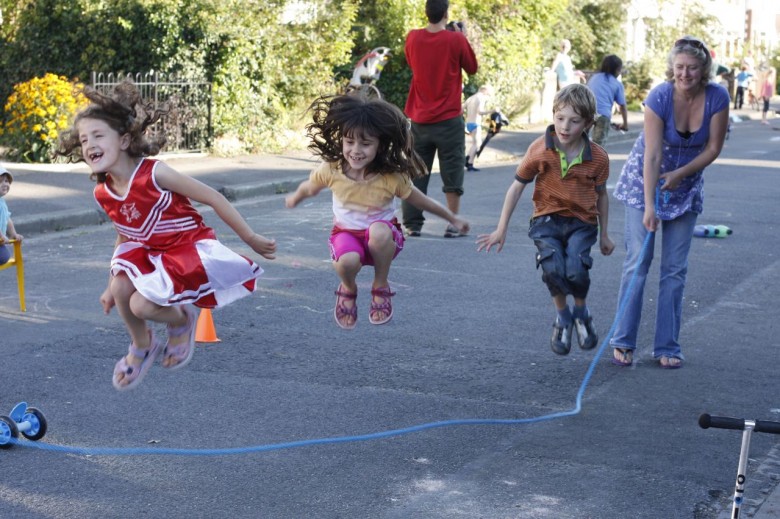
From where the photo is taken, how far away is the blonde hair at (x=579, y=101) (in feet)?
20.5

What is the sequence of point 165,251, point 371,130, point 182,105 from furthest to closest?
point 182,105
point 371,130
point 165,251

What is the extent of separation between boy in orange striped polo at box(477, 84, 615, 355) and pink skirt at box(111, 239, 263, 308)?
1.80 meters

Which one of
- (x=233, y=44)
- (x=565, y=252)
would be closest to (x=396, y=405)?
(x=565, y=252)

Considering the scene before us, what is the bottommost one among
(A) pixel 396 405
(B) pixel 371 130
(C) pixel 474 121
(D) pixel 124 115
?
(A) pixel 396 405

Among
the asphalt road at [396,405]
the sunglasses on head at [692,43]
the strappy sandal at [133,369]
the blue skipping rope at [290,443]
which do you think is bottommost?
the asphalt road at [396,405]

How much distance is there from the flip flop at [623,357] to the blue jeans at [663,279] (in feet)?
0.10

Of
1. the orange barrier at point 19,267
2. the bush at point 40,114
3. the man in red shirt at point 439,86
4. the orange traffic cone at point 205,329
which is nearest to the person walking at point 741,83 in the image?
the bush at point 40,114

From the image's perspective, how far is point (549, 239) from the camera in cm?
646

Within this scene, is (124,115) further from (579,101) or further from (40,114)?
(40,114)

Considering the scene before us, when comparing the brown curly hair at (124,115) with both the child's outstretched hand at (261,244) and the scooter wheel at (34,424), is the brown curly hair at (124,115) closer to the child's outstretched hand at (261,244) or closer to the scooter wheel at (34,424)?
the child's outstretched hand at (261,244)

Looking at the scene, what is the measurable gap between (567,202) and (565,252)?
0.28m

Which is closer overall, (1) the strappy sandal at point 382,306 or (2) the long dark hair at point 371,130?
(2) the long dark hair at point 371,130

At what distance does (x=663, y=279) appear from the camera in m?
6.94

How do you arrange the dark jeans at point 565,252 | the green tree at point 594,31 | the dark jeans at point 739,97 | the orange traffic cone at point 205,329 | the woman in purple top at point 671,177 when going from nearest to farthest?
the dark jeans at point 565,252, the woman in purple top at point 671,177, the orange traffic cone at point 205,329, the green tree at point 594,31, the dark jeans at point 739,97
